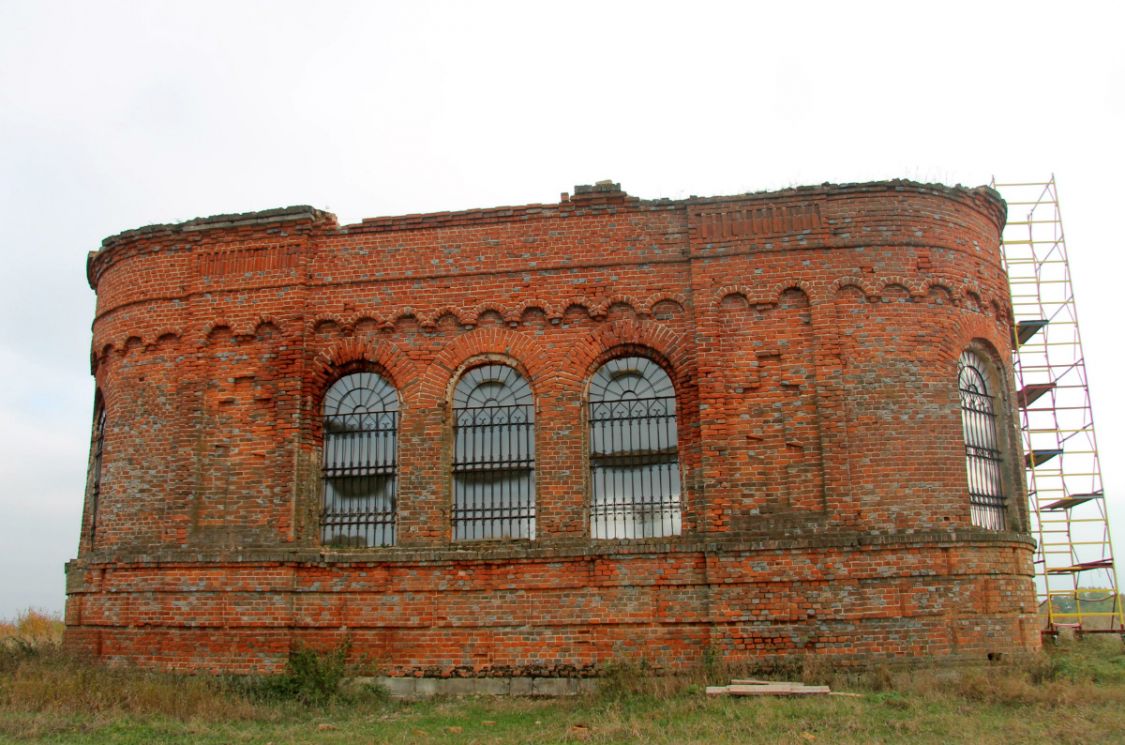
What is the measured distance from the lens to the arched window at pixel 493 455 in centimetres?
1282

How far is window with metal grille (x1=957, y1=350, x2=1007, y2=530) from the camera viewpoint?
1266 cm

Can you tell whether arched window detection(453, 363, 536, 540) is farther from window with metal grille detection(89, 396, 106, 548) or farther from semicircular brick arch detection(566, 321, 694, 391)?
window with metal grille detection(89, 396, 106, 548)

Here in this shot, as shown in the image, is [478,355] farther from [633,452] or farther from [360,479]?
[633,452]

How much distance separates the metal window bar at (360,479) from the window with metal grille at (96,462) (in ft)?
12.0

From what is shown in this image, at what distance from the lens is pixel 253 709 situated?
36.6ft

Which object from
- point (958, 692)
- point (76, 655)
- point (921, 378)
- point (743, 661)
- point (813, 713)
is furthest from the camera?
point (76, 655)

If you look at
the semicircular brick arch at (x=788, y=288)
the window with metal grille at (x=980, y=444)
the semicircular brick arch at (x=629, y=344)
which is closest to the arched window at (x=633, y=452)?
the semicircular brick arch at (x=629, y=344)

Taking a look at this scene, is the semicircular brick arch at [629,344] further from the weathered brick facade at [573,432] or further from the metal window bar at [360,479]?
the metal window bar at [360,479]

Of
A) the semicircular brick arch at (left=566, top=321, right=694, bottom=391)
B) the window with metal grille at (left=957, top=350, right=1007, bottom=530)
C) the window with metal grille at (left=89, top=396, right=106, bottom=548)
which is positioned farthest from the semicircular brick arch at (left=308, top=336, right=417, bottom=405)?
the window with metal grille at (left=957, top=350, right=1007, bottom=530)

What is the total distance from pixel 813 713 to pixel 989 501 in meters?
4.55

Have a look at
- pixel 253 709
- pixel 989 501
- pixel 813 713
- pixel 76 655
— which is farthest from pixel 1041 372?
pixel 76 655

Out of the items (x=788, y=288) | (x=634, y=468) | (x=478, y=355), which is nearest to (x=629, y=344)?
(x=634, y=468)

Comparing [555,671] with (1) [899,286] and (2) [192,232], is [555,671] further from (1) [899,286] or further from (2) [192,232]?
(2) [192,232]

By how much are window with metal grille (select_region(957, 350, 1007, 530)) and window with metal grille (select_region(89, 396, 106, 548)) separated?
12013mm
